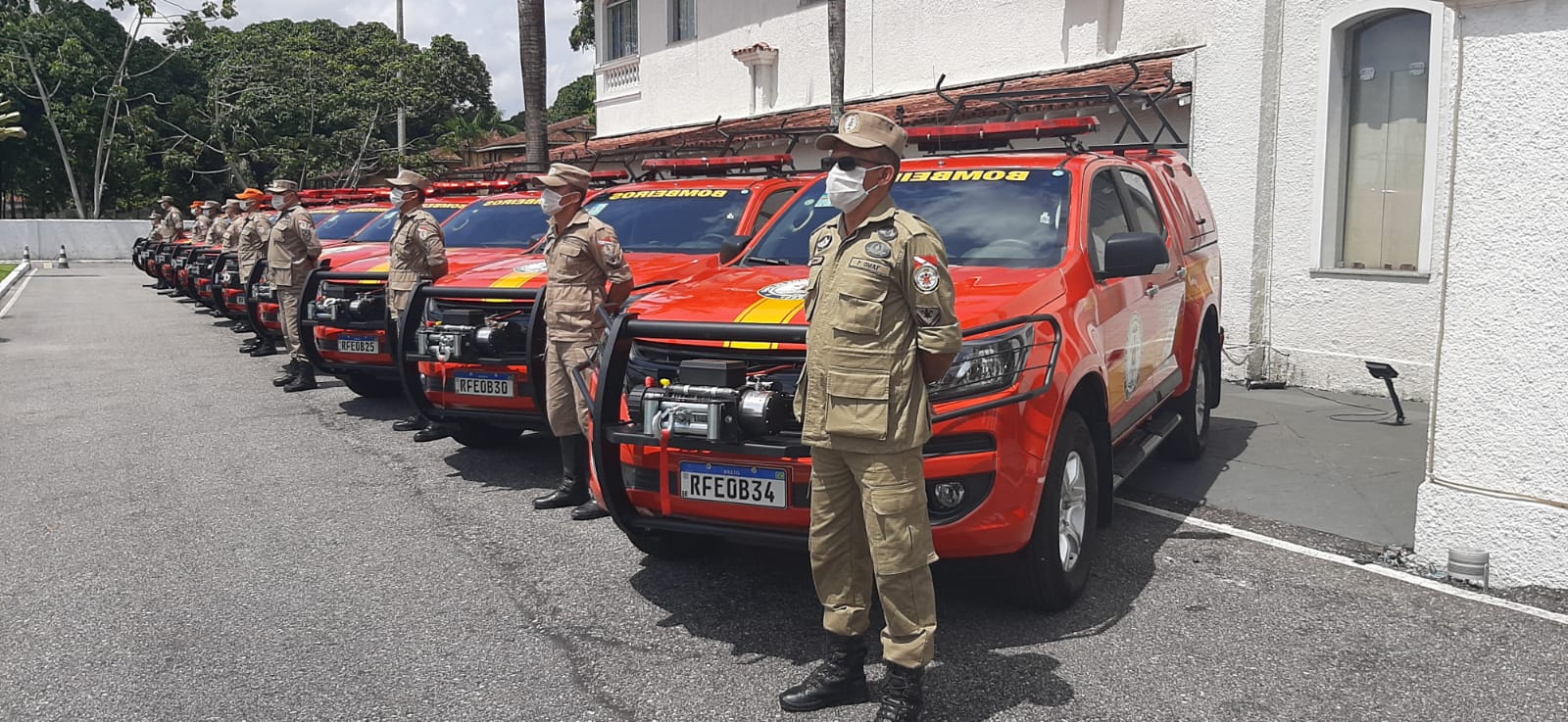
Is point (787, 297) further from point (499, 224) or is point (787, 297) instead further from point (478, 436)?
point (499, 224)

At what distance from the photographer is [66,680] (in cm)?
406

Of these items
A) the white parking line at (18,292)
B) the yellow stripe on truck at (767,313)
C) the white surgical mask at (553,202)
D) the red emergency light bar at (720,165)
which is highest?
the red emergency light bar at (720,165)

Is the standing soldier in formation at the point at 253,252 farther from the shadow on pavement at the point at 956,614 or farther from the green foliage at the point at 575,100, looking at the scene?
the green foliage at the point at 575,100

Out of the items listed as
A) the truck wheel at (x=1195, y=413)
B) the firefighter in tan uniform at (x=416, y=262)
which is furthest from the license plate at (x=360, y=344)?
the truck wheel at (x=1195, y=413)

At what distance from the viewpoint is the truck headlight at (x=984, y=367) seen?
13.3ft

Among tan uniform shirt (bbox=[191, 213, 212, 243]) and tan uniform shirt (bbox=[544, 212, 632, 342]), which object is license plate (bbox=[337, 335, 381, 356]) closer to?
tan uniform shirt (bbox=[544, 212, 632, 342])

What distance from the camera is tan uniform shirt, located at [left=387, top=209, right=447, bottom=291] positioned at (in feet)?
26.5

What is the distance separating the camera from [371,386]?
389 inches

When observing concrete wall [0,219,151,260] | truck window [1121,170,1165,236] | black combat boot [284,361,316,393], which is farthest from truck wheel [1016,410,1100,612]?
concrete wall [0,219,151,260]

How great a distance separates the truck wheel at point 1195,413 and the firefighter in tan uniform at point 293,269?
23.8 ft

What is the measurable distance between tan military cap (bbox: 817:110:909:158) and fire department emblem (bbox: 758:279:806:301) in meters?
0.96

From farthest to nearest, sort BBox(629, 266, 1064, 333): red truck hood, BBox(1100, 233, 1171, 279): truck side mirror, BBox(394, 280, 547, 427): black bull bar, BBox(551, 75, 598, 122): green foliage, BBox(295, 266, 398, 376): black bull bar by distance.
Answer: BBox(551, 75, 598, 122): green foliage < BBox(295, 266, 398, 376): black bull bar < BBox(394, 280, 547, 427): black bull bar < BBox(1100, 233, 1171, 279): truck side mirror < BBox(629, 266, 1064, 333): red truck hood

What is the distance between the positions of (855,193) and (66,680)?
3.11 m

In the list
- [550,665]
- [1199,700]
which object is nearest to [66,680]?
[550,665]
